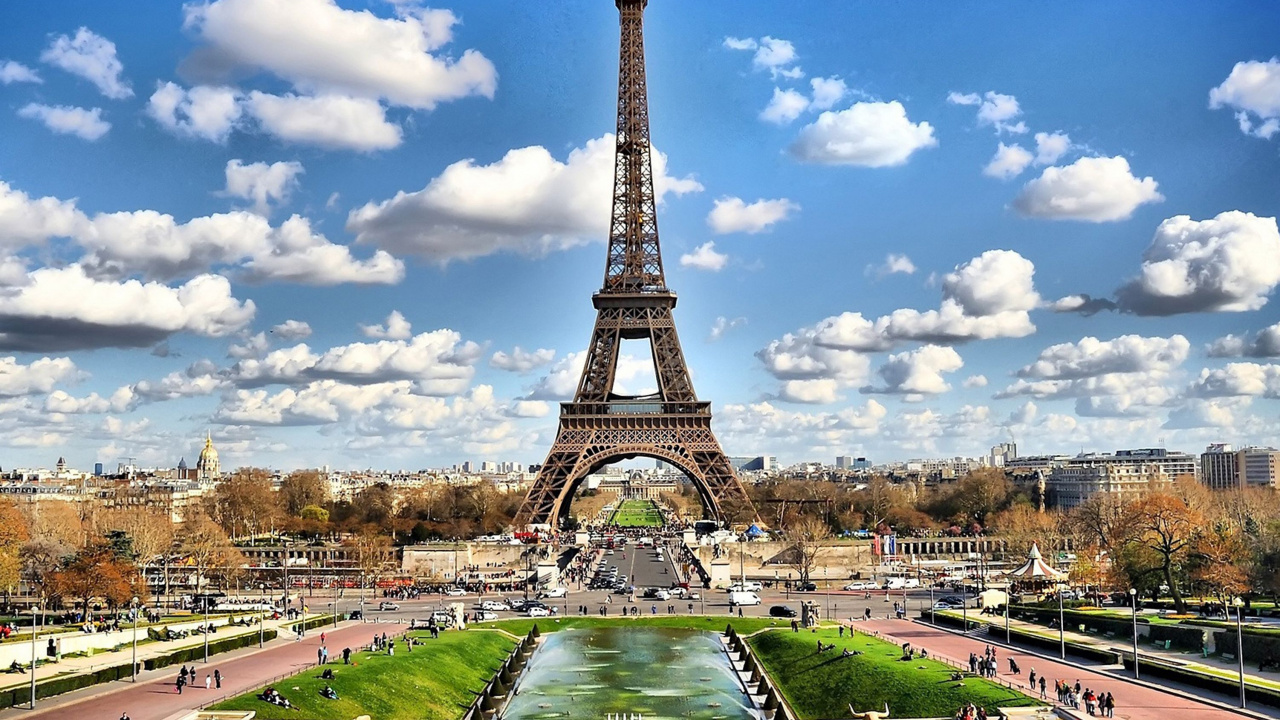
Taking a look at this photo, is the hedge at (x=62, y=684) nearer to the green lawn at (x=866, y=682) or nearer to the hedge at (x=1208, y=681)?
the green lawn at (x=866, y=682)

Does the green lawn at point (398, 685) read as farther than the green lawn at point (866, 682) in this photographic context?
No

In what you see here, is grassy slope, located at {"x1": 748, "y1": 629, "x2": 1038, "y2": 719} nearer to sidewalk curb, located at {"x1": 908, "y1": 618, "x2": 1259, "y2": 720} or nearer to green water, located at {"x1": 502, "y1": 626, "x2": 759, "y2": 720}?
green water, located at {"x1": 502, "y1": 626, "x2": 759, "y2": 720}

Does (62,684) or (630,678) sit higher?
(62,684)

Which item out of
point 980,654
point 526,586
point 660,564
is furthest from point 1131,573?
point 660,564

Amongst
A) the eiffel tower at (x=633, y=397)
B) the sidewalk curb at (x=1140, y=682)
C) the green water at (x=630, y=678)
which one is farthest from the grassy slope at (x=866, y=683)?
the eiffel tower at (x=633, y=397)

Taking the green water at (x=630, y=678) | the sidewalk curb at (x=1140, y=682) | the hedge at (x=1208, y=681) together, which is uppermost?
the hedge at (x=1208, y=681)

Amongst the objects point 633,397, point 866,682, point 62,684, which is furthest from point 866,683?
point 633,397

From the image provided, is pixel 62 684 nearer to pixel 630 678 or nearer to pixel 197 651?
pixel 197 651
